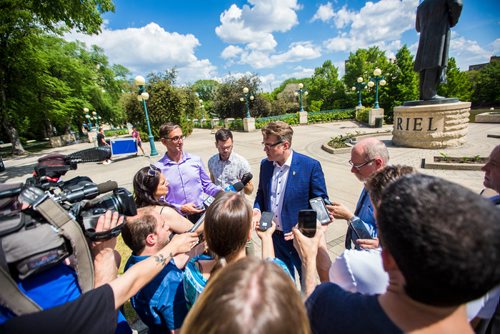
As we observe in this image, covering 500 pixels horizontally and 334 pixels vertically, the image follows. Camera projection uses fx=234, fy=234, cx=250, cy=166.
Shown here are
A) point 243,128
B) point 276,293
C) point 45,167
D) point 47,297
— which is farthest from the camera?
point 243,128

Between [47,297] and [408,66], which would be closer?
[47,297]

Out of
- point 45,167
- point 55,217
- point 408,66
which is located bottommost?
point 55,217

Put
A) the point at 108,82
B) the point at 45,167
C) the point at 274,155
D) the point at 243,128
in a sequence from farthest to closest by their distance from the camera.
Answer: the point at 108,82, the point at 243,128, the point at 274,155, the point at 45,167

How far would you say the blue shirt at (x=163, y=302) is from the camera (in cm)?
160

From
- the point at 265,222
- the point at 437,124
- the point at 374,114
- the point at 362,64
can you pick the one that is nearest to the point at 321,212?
the point at 265,222

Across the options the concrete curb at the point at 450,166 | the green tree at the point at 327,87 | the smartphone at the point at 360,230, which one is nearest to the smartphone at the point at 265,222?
the smartphone at the point at 360,230

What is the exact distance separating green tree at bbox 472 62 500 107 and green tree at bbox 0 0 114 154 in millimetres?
60282

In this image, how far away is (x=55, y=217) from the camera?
3.89 ft

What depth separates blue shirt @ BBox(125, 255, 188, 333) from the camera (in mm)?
1601

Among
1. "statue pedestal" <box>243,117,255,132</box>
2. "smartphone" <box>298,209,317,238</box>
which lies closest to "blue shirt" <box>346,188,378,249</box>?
"smartphone" <box>298,209,317,238</box>

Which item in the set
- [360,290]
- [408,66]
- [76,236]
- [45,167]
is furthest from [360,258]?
[408,66]

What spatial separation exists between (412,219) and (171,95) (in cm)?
2335

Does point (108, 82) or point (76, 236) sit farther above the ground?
point (108, 82)

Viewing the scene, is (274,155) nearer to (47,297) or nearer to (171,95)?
(47,297)
